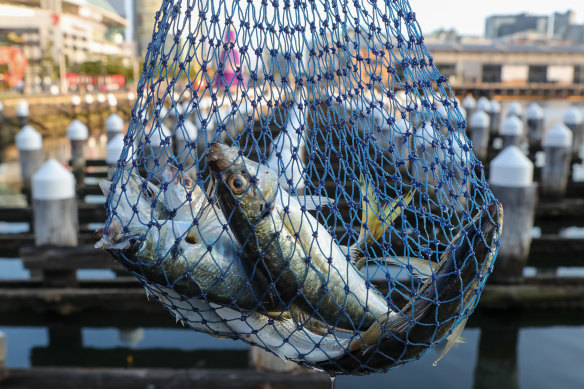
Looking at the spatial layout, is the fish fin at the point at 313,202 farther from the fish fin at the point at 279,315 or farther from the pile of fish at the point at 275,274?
the fish fin at the point at 279,315

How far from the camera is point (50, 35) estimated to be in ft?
249

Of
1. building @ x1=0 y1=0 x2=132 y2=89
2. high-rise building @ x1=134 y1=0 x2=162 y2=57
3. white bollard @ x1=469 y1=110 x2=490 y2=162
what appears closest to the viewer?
high-rise building @ x1=134 y1=0 x2=162 y2=57

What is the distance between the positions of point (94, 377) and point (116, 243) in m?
3.62

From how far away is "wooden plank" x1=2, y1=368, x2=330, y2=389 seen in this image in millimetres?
4992

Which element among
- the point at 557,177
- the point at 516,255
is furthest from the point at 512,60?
the point at 516,255

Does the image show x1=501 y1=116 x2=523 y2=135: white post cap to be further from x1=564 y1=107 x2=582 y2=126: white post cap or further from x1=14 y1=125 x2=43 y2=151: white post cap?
x1=14 y1=125 x2=43 y2=151: white post cap

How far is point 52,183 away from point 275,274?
21.0 ft

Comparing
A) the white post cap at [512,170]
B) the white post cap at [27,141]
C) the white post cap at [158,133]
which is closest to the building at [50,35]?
the white post cap at [27,141]

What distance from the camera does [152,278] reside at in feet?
6.88

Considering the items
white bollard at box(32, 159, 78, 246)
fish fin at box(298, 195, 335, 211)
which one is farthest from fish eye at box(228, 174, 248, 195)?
white bollard at box(32, 159, 78, 246)

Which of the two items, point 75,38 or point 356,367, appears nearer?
point 356,367

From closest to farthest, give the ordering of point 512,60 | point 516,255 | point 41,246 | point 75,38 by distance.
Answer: point 41,246
point 516,255
point 512,60
point 75,38

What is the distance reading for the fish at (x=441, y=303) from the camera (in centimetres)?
195

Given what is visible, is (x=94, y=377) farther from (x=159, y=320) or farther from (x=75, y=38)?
(x=75, y=38)
